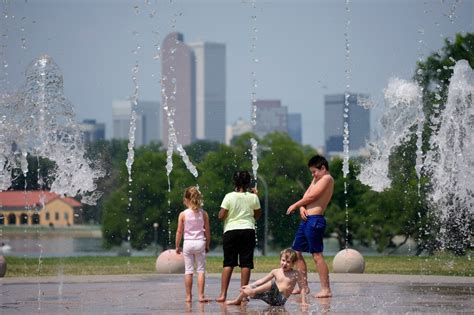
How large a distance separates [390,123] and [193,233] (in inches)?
807

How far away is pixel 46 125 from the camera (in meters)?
37.5

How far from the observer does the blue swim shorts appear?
1731 centimetres

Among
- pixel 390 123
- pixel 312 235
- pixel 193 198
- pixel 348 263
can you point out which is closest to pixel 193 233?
pixel 193 198

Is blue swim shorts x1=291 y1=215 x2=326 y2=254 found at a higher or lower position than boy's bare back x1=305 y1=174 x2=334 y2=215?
lower

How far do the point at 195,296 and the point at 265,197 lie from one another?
213ft

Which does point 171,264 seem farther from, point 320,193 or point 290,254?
point 290,254

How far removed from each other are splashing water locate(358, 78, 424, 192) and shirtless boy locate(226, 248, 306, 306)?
64.9ft

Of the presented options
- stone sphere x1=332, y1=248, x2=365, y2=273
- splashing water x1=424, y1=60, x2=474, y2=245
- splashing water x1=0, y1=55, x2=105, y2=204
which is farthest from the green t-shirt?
splashing water x1=0, y1=55, x2=105, y2=204

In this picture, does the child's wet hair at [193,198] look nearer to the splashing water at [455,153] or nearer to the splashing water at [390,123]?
the splashing water at [455,153]

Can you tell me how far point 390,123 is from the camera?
3684 cm

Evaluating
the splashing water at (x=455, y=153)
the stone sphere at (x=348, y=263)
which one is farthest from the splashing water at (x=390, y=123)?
the stone sphere at (x=348, y=263)

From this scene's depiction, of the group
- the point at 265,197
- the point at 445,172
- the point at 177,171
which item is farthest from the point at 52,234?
the point at 445,172

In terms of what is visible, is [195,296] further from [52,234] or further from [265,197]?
[52,234]

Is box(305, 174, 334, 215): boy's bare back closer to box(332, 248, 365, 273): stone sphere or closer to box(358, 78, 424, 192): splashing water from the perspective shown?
box(332, 248, 365, 273): stone sphere
